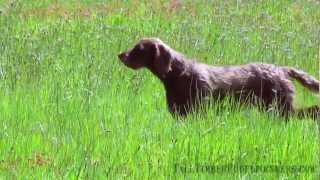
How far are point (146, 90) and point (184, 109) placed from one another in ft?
4.14

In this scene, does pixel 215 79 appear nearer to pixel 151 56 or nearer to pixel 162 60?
pixel 162 60

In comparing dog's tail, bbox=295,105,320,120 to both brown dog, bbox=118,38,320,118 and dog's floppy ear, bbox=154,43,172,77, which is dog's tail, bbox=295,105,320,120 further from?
dog's floppy ear, bbox=154,43,172,77

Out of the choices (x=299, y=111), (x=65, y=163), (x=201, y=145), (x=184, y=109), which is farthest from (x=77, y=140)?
(x=299, y=111)

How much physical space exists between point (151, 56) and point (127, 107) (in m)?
0.65

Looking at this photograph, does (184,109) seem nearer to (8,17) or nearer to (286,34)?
(286,34)

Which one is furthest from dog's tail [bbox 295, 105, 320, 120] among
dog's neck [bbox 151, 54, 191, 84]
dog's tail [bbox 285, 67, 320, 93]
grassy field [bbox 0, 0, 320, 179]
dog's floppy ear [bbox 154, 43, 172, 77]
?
dog's floppy ear [bbox 154, 43, 172, 77]

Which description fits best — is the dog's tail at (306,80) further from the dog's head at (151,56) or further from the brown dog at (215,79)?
the dog's head at (151,56)

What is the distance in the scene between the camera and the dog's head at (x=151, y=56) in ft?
24.8

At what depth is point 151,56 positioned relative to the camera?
7695mm

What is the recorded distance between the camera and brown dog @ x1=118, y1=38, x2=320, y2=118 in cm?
744

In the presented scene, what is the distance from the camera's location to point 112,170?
521cm

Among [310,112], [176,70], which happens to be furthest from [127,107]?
[310,112]

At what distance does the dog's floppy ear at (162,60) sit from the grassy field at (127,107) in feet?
1.14

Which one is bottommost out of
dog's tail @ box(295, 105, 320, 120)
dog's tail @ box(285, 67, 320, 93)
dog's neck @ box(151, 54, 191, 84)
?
dog's tail @ box(295, 105, 320, 120)
